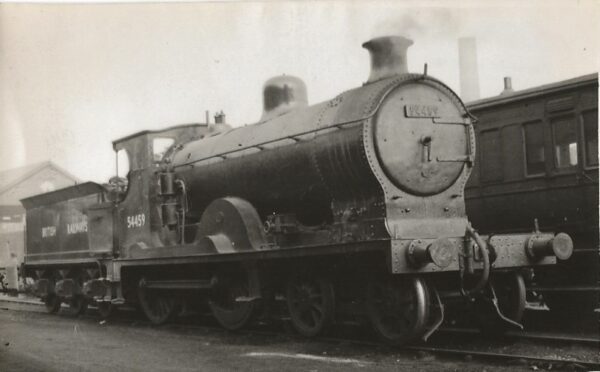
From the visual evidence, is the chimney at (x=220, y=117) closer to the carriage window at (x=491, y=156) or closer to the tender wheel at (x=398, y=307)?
the carriage window at (x=491, y=156)

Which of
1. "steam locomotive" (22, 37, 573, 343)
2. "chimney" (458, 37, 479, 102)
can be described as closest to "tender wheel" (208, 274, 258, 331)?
"steam locomotive" (22, 37, 573, 343)

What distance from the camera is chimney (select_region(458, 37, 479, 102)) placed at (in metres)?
9.52

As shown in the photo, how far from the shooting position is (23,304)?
18.5 metres

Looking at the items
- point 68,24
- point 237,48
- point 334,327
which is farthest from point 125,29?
point 334,327

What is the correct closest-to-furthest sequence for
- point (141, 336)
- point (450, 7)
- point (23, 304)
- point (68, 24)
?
point (450, 7) → point (68, 24) → point (141, 336) → point (23, 304)

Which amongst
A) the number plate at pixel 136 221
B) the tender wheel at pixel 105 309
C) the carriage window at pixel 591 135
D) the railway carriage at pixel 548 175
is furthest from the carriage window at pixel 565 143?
the tender wheel at pixel 105 309

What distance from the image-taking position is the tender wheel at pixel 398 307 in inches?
294

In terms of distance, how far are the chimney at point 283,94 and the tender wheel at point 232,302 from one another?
2463mm

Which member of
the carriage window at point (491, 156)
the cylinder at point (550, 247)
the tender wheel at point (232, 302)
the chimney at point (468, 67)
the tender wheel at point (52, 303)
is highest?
the chimney at point (468, 67)

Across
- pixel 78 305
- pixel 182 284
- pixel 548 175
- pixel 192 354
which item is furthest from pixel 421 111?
pixel 78 305

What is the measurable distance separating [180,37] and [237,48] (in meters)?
0.78

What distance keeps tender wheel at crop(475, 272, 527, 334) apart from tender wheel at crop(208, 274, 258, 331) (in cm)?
307

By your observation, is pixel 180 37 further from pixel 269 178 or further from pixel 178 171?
pixel 178 171

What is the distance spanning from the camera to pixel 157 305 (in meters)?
12.0
